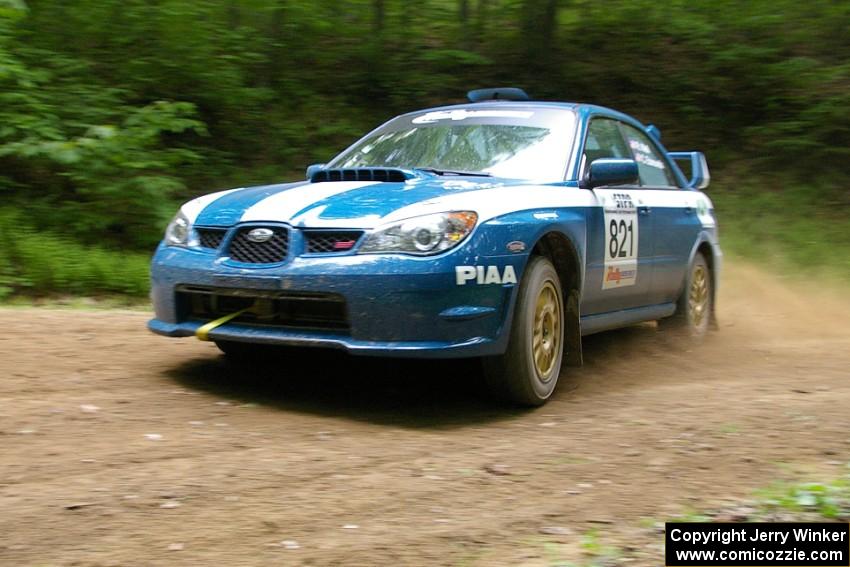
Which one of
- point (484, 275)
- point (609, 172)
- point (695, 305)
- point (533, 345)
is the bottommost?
point (695, 305)

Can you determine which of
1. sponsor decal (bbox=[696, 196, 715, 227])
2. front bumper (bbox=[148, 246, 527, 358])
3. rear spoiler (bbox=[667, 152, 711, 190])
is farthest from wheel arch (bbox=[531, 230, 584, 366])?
rear spoiler (bbox=[667, 152, 711, 190])

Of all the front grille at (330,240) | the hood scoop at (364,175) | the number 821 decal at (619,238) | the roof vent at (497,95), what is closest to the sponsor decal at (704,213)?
the number 821 decal at (619,238)

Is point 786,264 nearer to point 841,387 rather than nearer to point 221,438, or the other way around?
point 841,387

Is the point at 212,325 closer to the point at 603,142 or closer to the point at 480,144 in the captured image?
the point at 480,144

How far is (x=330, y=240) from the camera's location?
4.66 metres

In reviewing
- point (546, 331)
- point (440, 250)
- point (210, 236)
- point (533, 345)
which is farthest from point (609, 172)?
point (210, 236)

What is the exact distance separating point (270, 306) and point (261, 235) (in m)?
0.34

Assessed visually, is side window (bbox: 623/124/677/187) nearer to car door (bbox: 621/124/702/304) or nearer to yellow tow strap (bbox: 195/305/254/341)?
car door (bbox: 621/124/702/304)

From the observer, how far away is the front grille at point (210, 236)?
4.98m

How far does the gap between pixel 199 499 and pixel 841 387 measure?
4.02 meters

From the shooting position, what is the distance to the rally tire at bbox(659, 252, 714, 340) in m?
7.31

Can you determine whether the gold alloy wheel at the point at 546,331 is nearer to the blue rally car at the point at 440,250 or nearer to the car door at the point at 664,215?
the blue rally car at the point at 440,250

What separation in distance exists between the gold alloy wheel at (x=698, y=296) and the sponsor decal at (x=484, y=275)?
118 inches

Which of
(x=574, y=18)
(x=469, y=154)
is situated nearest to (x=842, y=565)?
(x=469, y=154)
